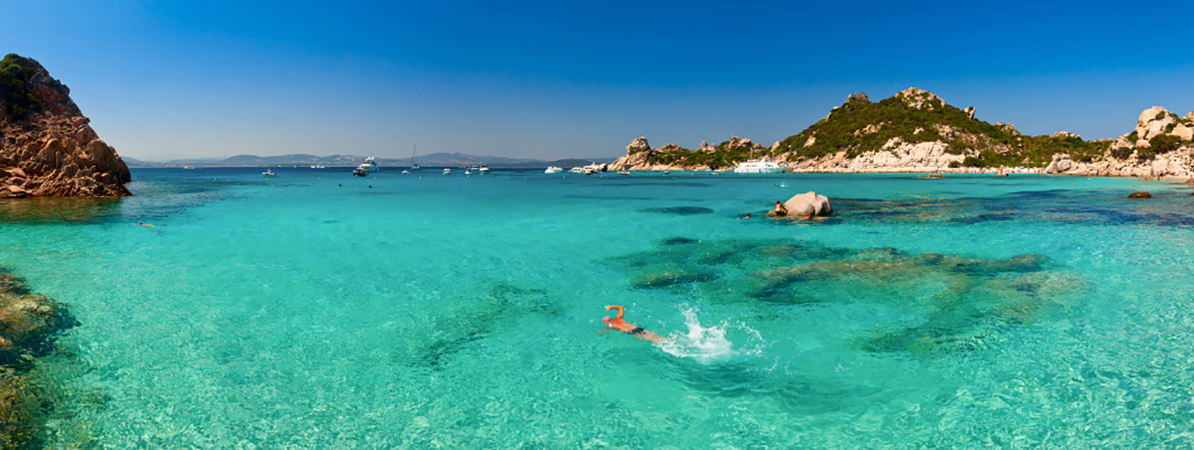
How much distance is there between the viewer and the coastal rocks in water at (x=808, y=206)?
3772 centimetres

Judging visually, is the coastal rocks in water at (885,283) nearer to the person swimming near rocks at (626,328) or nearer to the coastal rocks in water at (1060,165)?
the person swimming near rocks at (626,328)

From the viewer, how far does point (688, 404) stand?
30.0ft

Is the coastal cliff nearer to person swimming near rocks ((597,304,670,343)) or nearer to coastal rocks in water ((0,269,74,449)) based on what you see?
coastal rocks in water ((0,269,74,449))

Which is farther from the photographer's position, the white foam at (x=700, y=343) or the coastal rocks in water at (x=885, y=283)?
the coastal rocks in water at (x=885, y=283)

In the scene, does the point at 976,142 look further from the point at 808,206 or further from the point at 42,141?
Answer: the point at 42,141

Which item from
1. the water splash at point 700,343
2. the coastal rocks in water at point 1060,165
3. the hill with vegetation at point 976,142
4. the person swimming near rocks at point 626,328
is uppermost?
the hill with vegetation at point 976,142

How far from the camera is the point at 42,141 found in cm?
5003

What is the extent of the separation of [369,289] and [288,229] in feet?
67.9

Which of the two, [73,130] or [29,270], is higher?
[73,130]

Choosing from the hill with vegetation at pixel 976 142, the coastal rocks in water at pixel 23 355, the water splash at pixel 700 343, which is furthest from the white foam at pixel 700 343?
the hill with vegetation at pixel 976 142

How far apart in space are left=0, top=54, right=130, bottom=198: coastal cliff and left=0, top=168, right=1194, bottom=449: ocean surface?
35.8 m

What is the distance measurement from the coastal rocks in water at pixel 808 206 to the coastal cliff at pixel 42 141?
67.7 m

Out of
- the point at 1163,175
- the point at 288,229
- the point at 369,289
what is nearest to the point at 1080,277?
the point at 369,289

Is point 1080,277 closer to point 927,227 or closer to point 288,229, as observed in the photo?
point 927,227
